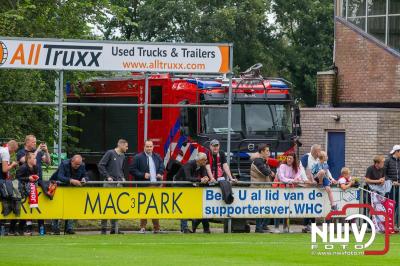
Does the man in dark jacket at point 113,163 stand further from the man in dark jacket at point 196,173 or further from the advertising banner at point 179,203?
the man in dark jacket at point 196,173

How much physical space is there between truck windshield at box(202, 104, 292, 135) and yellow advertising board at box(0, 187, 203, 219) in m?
4.92

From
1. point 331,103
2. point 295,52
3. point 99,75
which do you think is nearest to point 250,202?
point 99,75

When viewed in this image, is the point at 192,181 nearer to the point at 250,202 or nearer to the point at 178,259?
the point at 250,202

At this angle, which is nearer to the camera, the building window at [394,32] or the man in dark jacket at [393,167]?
the man in dark jacket at [393,167]

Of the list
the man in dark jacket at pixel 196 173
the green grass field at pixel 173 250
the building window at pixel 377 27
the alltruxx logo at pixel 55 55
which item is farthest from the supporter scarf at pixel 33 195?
the building window at pixel 377 27

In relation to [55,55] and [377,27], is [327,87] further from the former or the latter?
[55,55]

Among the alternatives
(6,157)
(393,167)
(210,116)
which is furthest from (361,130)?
(6,157)

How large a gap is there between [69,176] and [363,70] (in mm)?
14921

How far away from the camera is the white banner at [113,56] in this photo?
25188 mm

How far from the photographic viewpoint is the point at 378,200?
2655 centimetres

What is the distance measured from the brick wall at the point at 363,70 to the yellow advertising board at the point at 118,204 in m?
12.8

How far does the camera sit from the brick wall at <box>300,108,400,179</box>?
119ft

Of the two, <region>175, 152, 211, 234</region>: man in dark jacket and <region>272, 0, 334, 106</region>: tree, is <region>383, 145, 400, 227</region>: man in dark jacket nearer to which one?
<region>175, 152, 211, 234</region>: man in dark jacket

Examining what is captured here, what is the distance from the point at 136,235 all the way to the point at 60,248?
147 inches
